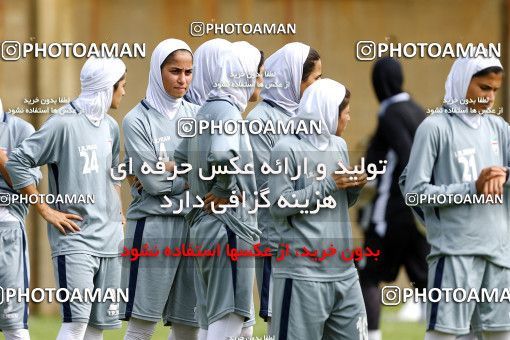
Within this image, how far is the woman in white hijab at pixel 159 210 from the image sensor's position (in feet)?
23.1

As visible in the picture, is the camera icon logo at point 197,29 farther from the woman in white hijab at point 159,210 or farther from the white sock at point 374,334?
the white sock at point 374,334

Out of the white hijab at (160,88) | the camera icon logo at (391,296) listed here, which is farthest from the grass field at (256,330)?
the white hijab at (160,88)

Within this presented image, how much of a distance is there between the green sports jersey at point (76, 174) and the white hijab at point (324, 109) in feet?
3.70

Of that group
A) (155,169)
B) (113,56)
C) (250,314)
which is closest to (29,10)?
(113,56)

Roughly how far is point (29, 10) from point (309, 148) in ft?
8.79

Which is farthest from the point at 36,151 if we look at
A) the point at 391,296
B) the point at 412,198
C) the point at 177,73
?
the point at 391,296

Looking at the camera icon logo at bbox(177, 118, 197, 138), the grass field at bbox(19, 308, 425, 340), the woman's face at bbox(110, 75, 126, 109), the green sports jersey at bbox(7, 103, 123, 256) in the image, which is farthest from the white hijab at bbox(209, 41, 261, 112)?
the grass field at bbox(19, 308, 425, 340)

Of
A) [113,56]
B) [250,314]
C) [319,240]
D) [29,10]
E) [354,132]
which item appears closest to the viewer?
[319,240]

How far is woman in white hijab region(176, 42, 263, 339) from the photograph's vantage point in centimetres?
660

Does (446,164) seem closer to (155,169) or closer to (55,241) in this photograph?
(155,169)

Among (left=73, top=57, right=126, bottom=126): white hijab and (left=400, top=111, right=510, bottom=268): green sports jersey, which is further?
(left=73, top=57, right=126, bottom=126): white hijab

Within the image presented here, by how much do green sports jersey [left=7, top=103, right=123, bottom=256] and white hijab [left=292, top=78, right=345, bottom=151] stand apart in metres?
1.13

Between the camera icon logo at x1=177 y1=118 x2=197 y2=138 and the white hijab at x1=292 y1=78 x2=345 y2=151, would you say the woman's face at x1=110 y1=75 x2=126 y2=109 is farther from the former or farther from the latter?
the white hijab at x1=292 y1=78 x2=345 y2=151

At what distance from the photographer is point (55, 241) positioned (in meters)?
6.89
